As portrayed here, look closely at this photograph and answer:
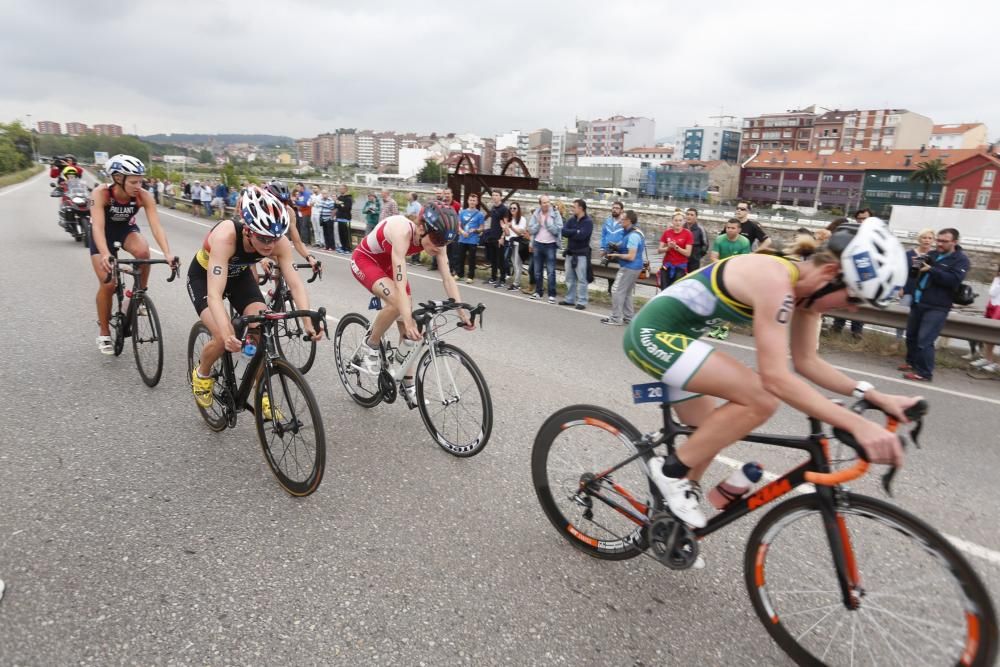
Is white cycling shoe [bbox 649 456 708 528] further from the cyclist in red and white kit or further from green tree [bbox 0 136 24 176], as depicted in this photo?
green tree [bbox 0 136 24 176]

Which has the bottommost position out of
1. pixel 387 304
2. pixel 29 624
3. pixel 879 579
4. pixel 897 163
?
pixel 29 624

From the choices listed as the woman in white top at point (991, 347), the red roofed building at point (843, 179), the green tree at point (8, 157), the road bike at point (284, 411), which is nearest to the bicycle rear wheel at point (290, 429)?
the road bike at point (284, 411)

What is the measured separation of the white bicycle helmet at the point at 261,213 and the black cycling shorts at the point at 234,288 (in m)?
1.05

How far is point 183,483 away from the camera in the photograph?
363cm

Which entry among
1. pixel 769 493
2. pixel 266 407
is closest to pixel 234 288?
pixel 266 407

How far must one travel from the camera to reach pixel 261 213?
11.8 feet

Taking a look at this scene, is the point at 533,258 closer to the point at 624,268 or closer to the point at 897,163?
the point at 624,268

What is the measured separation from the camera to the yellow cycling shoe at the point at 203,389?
4.21 m

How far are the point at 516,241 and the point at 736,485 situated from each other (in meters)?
9.69

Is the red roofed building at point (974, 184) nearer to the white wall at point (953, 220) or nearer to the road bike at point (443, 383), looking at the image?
the white wall at point (953, 220)

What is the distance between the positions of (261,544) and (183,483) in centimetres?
96

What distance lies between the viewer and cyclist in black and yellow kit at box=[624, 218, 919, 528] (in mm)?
2076

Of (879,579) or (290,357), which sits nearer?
(879,579)

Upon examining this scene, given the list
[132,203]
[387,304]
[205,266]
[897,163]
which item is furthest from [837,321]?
[897,163]
